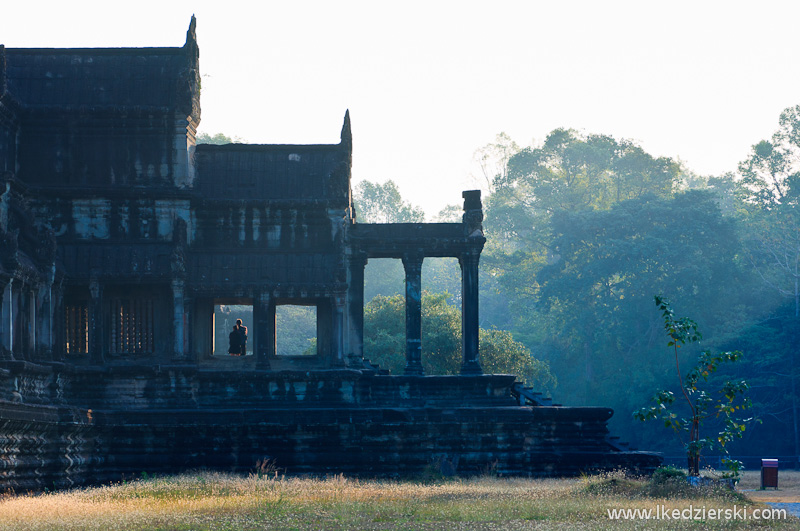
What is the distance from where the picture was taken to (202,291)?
30391 mm

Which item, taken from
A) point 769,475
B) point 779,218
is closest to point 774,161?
point 779,218

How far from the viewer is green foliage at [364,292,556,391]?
51.2 meters

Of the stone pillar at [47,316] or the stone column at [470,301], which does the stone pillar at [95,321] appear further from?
the stone column at [470,301]

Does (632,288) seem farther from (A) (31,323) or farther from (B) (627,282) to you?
(A) (31,323)

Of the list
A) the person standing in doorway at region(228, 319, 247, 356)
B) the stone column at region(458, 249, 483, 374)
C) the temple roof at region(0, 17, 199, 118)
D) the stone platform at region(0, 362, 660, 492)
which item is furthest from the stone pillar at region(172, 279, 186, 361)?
the stone column at region(458, 249, 483, 374)

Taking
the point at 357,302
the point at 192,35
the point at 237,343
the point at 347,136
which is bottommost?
the point at 237,343

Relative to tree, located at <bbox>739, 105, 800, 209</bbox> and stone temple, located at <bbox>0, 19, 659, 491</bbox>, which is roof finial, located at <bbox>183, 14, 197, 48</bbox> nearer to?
stone temple, located at <bbox>0, 19, 659, 491</bbox>

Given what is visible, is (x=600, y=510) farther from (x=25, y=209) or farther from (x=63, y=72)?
(x=63, y=72)

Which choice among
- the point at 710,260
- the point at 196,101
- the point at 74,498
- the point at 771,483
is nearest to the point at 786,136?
the point at 710,260

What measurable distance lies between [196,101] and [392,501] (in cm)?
1540

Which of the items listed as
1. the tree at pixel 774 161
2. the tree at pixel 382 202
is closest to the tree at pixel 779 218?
the tree at pixel 774 161

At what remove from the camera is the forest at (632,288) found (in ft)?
179

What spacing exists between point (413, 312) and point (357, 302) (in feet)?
5.80

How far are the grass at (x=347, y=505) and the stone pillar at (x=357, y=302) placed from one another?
7.61 m
